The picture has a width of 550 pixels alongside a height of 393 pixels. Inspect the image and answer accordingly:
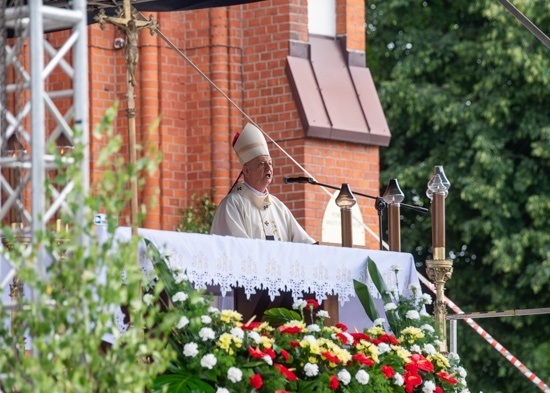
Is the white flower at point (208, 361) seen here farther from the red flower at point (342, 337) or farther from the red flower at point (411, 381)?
the red flower at point (411, 381)

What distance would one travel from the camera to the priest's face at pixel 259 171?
356 inches

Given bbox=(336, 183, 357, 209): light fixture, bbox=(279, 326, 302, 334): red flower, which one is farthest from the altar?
bbox=(336, 183, 357, 209): light fixture

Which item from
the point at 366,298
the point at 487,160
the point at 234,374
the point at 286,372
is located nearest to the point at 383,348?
the point at 366,298

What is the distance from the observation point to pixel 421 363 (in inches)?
296

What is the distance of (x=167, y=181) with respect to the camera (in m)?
Result: 13.1

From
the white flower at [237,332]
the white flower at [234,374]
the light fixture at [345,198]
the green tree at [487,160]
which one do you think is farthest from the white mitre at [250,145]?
the green tree at [487,160]

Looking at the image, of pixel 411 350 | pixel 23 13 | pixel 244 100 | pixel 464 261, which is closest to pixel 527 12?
pixel 464 261

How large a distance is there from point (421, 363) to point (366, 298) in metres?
0.59

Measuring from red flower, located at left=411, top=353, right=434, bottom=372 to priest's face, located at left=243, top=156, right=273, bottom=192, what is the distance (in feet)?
6.25

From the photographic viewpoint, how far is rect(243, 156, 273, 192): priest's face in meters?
9.05

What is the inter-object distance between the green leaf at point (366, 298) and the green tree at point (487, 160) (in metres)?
11.0

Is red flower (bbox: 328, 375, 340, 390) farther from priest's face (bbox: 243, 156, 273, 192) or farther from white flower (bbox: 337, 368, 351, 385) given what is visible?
priest's face (bbox: 243, 156, 273, 192)

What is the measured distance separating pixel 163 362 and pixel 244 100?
8163 millimetres

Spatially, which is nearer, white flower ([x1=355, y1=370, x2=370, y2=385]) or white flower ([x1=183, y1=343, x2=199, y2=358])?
white flower ([x1=183, y1=343, x2=199, y2=358])
